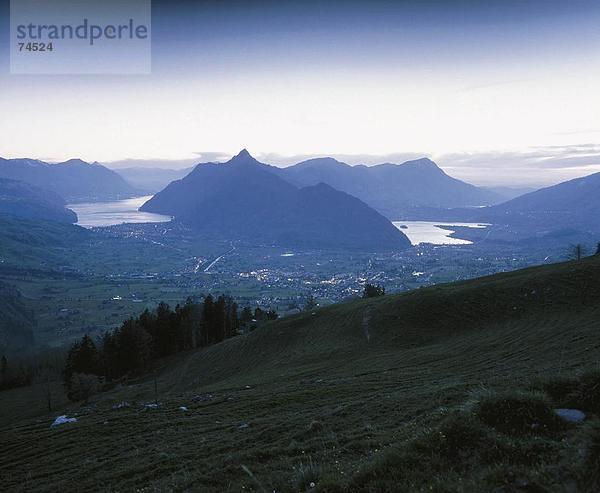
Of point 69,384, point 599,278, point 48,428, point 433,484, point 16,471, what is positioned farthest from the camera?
point 69,384

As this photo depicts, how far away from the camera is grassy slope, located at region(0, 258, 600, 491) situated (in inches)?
555

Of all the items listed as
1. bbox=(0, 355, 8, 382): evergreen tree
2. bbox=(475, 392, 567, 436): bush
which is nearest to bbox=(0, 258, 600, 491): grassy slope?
bbox=(475, 392, 567, 436): bush

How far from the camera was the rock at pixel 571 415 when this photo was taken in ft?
32.6

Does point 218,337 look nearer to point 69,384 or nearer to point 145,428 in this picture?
point 69,384

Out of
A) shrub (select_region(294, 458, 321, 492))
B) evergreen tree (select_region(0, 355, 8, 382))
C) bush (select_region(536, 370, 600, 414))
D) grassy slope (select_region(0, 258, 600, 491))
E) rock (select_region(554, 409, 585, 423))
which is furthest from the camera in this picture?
evergreen tree (select_region(0, 355, 8, 382))

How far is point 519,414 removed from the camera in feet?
33.6

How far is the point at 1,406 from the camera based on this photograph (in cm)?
6900

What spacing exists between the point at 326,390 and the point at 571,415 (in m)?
19.2

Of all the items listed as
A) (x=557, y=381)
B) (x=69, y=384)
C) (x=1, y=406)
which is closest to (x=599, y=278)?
(x=557, y=381)

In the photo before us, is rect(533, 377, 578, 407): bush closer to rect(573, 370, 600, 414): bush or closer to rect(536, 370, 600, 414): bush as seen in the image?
rect(536, 370, 600, 414): bush

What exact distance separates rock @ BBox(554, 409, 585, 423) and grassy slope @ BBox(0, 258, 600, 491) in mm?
2720

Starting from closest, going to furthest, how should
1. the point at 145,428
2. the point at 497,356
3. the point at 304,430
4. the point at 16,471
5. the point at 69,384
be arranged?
the point at 304,430 < the point at 16,471 < the point at 145,428 < the point at 497,356 < the point at 69,384

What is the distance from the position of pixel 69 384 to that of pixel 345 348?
47.8 meters

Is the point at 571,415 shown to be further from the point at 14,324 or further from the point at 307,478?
the point at 14,324
